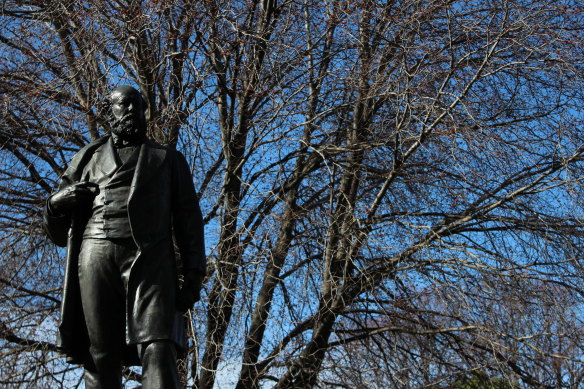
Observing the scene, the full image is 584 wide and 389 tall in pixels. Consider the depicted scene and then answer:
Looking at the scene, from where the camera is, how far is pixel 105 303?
448 cm

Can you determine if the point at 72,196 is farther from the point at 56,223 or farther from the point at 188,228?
the point at 188,228

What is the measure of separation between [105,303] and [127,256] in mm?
261

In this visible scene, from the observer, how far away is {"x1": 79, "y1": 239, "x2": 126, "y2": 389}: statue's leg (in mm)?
4461

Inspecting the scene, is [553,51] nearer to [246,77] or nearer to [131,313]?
[246,77]

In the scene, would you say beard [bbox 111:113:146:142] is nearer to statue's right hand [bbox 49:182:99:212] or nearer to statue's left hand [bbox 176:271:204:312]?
statue's right hand [bbox 49:182:99:212]

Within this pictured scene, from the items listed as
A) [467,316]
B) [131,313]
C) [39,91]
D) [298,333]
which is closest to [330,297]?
[298,333]

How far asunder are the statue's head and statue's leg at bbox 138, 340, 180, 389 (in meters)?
1.19

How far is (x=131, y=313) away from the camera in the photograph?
4391 millimetres

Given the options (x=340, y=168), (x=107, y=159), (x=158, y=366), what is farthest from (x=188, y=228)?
(x=340, y=168)

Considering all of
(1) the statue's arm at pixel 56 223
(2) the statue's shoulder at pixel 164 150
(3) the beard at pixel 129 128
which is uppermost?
(3) the beard at pixel 129 128

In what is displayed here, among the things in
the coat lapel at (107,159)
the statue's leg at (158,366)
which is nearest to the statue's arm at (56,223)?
the coat lapel at (107,159)

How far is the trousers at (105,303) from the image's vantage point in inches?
176

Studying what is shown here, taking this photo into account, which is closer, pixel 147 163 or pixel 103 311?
pixel 103 311

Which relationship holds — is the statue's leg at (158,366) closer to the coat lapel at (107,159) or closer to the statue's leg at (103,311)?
the statue's leg at (103,311)
